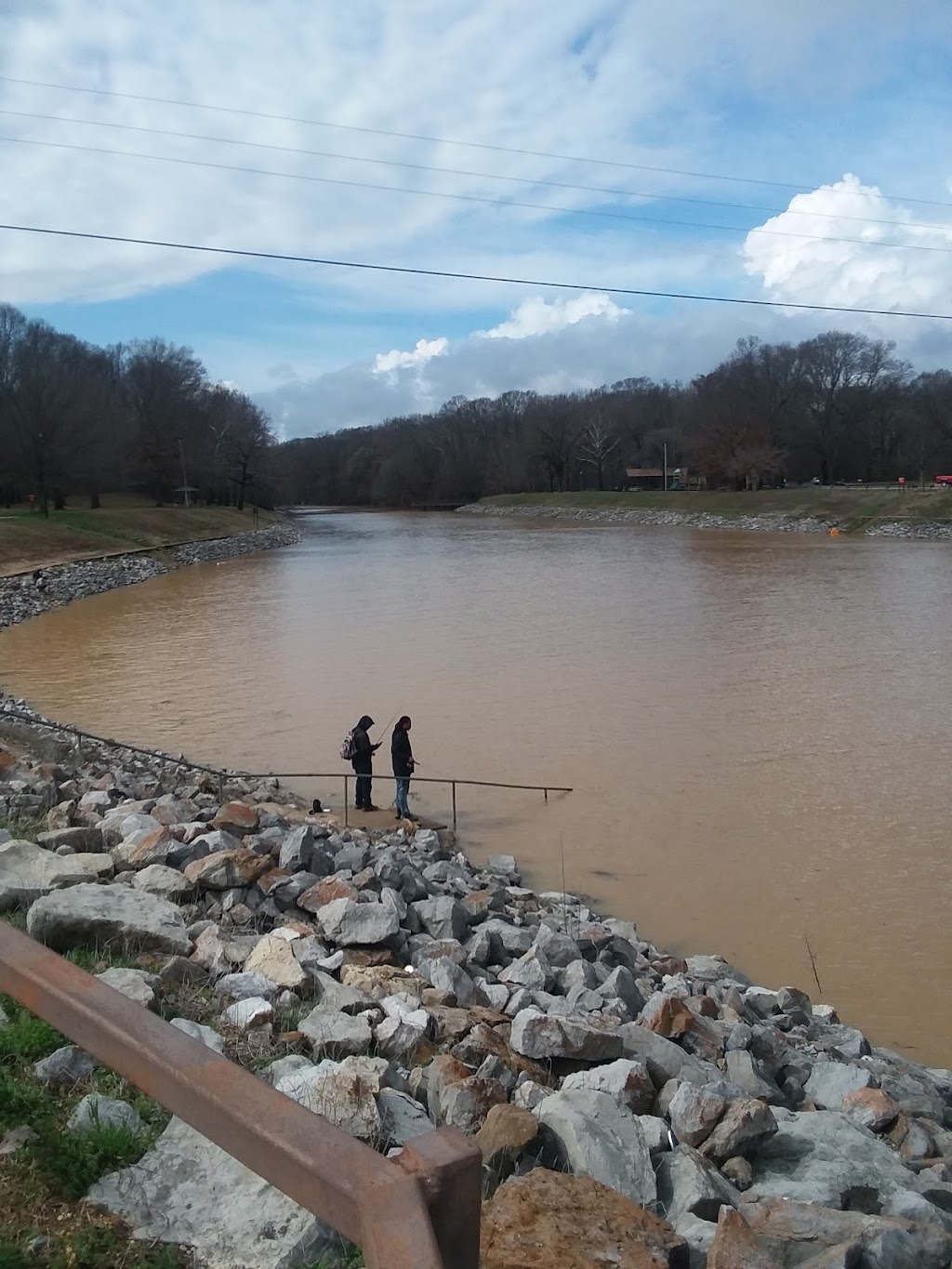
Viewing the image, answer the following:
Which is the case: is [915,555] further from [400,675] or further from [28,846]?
[28,846]

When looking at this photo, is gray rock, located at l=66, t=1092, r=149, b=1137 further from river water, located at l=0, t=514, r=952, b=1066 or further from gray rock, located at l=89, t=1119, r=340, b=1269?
river water, located at l=0, t=514, r=952, b=1066

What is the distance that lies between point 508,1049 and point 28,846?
12.5 ft

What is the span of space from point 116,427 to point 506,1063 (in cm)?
7895

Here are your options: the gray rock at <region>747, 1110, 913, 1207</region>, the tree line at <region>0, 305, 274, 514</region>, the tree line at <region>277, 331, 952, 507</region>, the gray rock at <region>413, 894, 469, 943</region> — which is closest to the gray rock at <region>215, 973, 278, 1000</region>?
the gray rock at <region>413, 894, 469, 943</region>

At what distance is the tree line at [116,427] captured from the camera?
6141cm

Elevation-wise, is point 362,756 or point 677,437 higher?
point 677,437

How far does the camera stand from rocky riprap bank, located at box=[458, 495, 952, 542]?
215 ft

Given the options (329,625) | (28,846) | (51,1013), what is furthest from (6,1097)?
(329,625)

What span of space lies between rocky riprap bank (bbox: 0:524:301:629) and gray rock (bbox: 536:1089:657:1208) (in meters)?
33.9

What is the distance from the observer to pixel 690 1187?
3.99 metres

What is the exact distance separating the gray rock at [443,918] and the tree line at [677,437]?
9119cm

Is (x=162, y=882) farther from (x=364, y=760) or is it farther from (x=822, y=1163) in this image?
(x=364, y=760)

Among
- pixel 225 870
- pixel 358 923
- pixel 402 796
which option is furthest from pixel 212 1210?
pixel 402 796

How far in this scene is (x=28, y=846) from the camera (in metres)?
7.04
